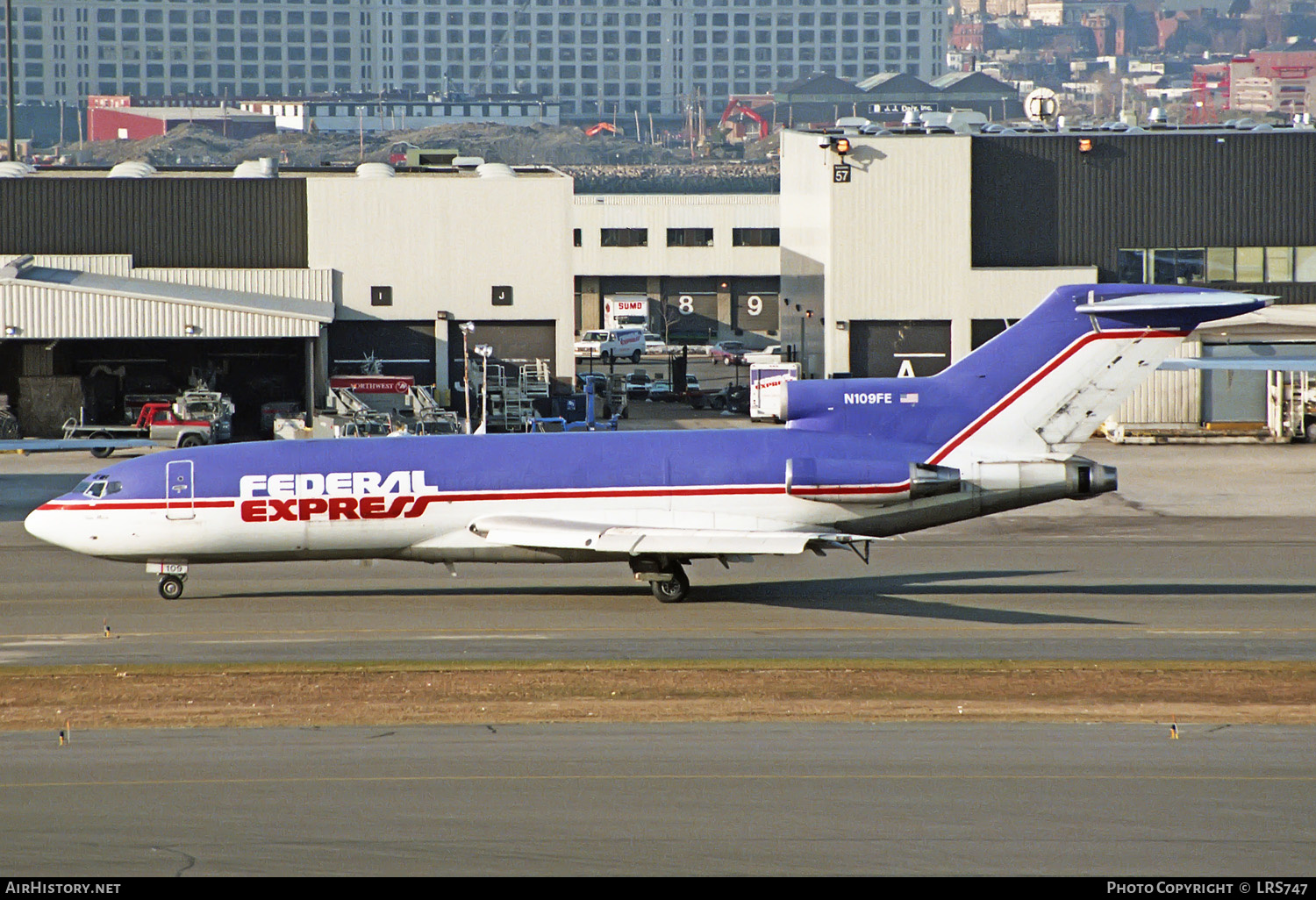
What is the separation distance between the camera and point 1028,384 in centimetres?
3195

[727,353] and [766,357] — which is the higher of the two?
[727,353]

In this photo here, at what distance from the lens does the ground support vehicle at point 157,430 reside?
196 feet

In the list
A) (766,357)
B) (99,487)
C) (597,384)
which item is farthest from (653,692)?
(766,357)

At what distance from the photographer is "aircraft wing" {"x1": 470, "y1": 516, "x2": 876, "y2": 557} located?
95.2ft

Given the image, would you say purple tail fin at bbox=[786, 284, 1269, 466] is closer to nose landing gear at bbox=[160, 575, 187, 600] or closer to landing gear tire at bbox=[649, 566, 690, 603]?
landing gear tire at bbox=[649, 566, 690, 603]

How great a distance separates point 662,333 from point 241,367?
47.8 metres

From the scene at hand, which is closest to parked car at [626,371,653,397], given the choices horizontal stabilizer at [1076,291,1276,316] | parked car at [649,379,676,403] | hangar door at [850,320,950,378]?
parked car at [649,379,676,403]

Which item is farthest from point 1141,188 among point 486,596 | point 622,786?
point 622,786

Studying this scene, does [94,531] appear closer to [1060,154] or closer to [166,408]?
[166,408]

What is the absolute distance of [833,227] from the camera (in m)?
69.1

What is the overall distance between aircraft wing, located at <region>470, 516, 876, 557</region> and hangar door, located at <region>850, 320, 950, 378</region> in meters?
39.4

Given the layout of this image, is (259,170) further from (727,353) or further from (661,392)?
(727,353)

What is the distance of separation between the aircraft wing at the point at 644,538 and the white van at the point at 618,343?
64126 millimetres

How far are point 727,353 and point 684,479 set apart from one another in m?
68.2
